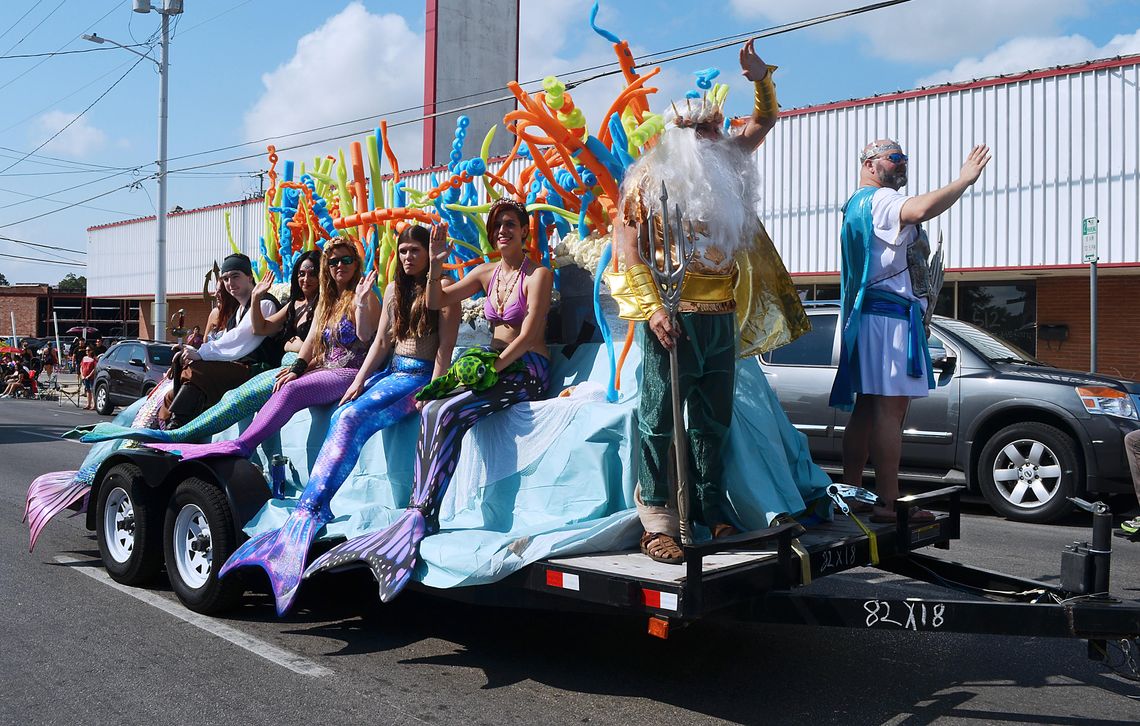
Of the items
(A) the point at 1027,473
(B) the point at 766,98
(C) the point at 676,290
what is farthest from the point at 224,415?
(A) the point at 1027,473

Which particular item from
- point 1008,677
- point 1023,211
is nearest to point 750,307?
point 1008,677

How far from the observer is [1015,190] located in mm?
14609

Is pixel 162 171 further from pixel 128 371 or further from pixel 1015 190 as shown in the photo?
pixel 1015 190

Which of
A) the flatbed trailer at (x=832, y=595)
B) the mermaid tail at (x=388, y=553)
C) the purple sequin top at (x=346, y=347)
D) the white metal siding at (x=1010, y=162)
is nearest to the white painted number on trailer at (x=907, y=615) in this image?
the flatbed trailer at (x=832, y=595)

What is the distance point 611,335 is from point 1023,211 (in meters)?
11.3

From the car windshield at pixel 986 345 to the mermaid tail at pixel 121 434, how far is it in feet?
22.3

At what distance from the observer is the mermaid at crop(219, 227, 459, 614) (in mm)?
4965

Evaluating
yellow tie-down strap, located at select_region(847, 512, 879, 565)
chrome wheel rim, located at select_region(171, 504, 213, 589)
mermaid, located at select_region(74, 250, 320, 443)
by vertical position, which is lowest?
chrome wheel rim, located at select_region(171, 504, 213, 589)

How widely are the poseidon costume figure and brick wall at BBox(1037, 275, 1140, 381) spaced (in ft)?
39.8

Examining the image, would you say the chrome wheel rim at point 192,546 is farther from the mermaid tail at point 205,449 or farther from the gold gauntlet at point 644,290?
the gold gauntlet at point 644,290

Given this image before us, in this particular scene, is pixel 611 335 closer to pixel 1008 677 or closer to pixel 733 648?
pixel 733 648

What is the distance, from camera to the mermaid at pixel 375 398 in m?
4.96

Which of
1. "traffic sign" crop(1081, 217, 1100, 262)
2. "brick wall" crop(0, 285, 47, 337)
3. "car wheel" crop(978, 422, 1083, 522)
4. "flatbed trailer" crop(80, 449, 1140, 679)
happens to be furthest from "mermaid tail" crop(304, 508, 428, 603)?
"brick wall" crop(0, 285, 47, 337)

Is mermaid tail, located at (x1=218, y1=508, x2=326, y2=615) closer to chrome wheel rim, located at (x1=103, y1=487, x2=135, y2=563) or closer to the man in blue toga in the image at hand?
chrome wheel rim, located at (x1=103, y1=487, x2=135, y2=563)
